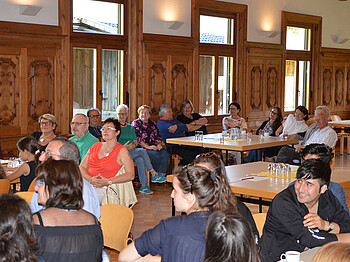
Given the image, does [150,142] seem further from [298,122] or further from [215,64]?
[215,64]

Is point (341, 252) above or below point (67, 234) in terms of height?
above

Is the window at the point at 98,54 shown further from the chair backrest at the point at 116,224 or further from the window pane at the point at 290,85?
the window pane at the point at 290,85

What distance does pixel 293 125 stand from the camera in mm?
A: 10266

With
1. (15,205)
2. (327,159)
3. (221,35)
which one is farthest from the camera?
(221,35)

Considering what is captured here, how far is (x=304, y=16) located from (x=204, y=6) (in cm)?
412

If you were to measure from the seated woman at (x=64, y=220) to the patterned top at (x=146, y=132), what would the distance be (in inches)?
252

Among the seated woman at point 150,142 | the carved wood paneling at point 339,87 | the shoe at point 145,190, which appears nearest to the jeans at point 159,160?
the seated woman at point 150,142

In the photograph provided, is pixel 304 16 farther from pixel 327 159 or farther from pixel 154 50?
pixel 327 159

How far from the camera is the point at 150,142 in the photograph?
959cm

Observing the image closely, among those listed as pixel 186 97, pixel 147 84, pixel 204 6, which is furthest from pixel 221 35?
pixel 147 84

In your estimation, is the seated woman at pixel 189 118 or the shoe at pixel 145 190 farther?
the seated woman at pixel 189 118

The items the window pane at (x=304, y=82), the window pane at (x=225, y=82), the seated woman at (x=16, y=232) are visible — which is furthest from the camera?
the window pane at (x=304, y=82)

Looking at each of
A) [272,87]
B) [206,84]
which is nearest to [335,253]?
[206,84]

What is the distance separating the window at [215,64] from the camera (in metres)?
12.3
